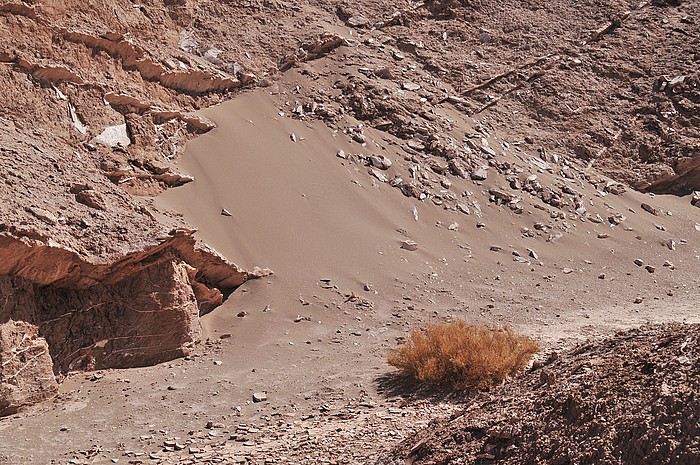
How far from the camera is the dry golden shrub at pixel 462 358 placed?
6957 millimetres

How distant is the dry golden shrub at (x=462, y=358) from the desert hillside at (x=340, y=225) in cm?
17

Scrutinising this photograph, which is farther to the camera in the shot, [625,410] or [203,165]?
[203,165]

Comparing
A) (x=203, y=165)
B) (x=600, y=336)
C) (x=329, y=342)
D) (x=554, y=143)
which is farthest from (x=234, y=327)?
(x=554, y=143)

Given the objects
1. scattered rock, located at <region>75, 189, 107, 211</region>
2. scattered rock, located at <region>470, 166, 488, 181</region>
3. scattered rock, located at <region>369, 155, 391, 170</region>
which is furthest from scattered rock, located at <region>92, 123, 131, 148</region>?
scattered rock, located at <region>470, 166, 488, 181</region>

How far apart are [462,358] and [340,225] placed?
4.28 m

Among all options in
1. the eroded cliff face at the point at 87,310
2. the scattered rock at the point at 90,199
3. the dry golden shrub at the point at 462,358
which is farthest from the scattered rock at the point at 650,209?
the scattered rock at the point at 90,199

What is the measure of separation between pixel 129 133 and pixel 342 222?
9.42 feet

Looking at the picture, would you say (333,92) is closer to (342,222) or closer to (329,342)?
(342,222)

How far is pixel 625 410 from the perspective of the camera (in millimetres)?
3775

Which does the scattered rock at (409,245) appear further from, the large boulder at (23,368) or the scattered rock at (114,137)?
the large boulder at (23,368)

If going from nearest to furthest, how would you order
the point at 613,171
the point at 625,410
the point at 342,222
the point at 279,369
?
1. the point at 625,410
2. the point at 279,369
3. the point at 342,222
4. the point at 613,171

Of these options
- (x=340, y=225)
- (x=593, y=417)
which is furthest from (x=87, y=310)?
(x=593, y=417)

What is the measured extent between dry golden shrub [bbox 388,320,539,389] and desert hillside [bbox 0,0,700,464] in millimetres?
174

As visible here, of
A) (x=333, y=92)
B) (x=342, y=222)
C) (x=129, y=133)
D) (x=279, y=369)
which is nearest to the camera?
(x=279, y=369)
